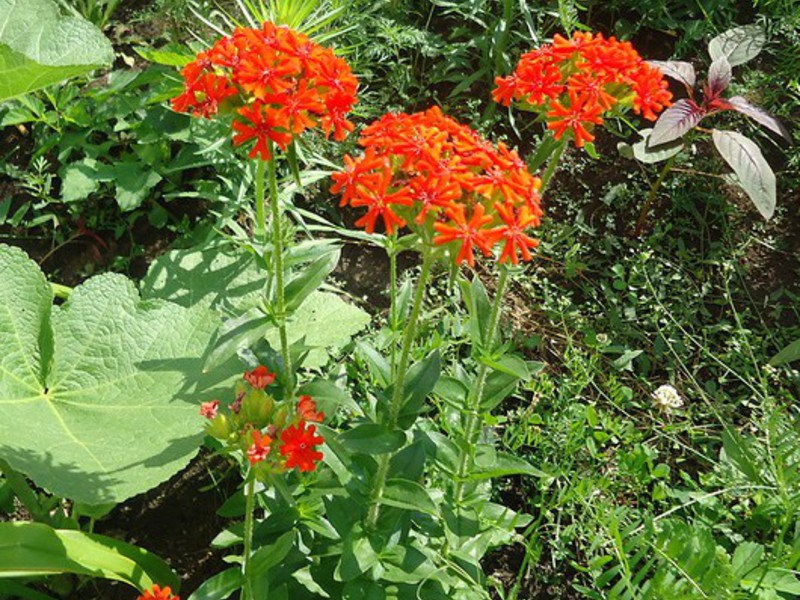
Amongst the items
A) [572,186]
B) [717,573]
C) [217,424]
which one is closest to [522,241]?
[217,424]

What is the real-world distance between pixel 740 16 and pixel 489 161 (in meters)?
2.44

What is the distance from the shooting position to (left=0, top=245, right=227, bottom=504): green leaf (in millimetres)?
1760

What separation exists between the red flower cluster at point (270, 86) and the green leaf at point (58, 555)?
0.87 metres

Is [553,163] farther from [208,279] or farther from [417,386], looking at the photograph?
[208,279]

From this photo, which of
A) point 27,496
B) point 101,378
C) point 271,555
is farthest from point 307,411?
point 27,496

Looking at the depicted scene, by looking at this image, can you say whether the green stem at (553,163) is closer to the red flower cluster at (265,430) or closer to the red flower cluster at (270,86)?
the red flower cluster at (270,86)

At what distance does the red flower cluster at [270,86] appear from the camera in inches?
51.3

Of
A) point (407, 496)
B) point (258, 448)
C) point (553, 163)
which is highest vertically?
point (553, 163)

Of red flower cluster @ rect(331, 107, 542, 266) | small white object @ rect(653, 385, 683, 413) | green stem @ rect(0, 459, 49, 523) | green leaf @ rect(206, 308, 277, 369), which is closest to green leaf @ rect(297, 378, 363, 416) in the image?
green leaf @ rect(206, 308, 277, 369)

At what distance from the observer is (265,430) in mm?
1394

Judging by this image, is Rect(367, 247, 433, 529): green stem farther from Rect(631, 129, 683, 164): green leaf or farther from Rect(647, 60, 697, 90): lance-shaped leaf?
Rect(647, 60, 697, 90): lance-shaped leaf

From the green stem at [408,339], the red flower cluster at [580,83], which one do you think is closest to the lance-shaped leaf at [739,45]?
the red flower cluster at [580,83]

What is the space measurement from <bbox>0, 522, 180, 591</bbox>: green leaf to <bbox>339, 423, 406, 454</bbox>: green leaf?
619 mm

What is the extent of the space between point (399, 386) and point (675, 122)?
61.2 inches
